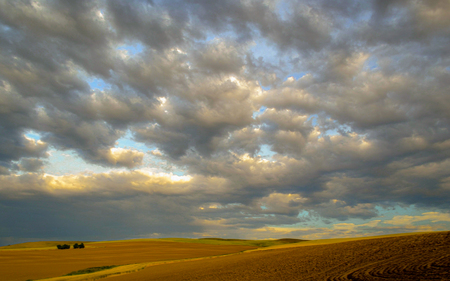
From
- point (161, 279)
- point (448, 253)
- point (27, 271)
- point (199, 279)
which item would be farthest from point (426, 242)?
point (27, 271)

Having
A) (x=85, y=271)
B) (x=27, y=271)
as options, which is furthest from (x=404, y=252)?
(x=27, y=271)

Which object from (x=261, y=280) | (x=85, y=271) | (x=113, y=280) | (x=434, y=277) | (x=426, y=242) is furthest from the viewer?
(x=85, y=271)

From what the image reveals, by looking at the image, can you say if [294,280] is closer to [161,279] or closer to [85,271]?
[161,279]

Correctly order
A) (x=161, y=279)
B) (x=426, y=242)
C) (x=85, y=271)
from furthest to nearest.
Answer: (x=85, y=271) → (x=161, y=279) → (x=426, y=242)

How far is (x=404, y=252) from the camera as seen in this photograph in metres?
19.7

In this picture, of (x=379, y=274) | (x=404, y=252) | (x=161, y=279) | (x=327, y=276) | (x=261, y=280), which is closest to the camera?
(x=379, y=274)

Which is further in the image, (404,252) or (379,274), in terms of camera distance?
(404,252)

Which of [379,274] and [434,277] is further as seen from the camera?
[379,274]

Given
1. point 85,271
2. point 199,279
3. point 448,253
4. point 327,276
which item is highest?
point 448,253

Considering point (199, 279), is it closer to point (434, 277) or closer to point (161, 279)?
point (161, 279)

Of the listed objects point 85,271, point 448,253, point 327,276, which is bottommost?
point 85,271

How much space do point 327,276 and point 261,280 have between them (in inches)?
189

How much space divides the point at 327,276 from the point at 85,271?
35983 mm

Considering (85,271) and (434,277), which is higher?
(434,277)
